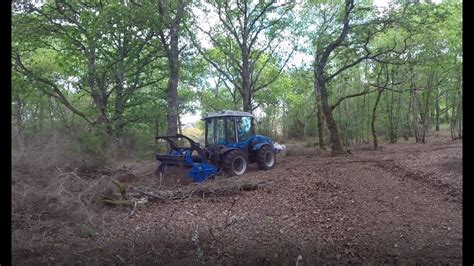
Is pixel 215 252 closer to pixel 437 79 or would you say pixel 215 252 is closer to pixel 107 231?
pixel 107 231

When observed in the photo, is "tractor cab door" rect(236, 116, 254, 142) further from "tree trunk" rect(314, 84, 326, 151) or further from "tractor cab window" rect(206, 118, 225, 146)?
"tree trunk" rect(314, 84, 326, 151)

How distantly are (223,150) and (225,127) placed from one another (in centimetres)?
62

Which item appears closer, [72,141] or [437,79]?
[72,141]

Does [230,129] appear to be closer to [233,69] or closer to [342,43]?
[233,69]

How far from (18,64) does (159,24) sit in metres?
2.52

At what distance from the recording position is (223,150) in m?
8.77

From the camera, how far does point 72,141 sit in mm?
4895

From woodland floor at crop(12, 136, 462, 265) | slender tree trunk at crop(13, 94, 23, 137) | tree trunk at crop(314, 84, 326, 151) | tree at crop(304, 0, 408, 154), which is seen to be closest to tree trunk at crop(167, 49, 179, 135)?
woodland floor at crop(12, 136, 462, 265)

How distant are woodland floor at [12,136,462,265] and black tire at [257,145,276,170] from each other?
10.2 feet

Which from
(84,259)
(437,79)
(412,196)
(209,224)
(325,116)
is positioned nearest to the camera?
(84,259)

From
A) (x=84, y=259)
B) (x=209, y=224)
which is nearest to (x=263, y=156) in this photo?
(x=209, y=224)

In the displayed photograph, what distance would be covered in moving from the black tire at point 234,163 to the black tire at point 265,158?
0.58 meters

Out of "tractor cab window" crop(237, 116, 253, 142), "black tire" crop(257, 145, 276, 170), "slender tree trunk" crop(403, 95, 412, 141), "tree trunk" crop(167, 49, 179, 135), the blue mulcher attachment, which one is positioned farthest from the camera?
"slender tree trunk" crop(403, 95, 412, 141)

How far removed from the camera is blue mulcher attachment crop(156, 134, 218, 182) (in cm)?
775
